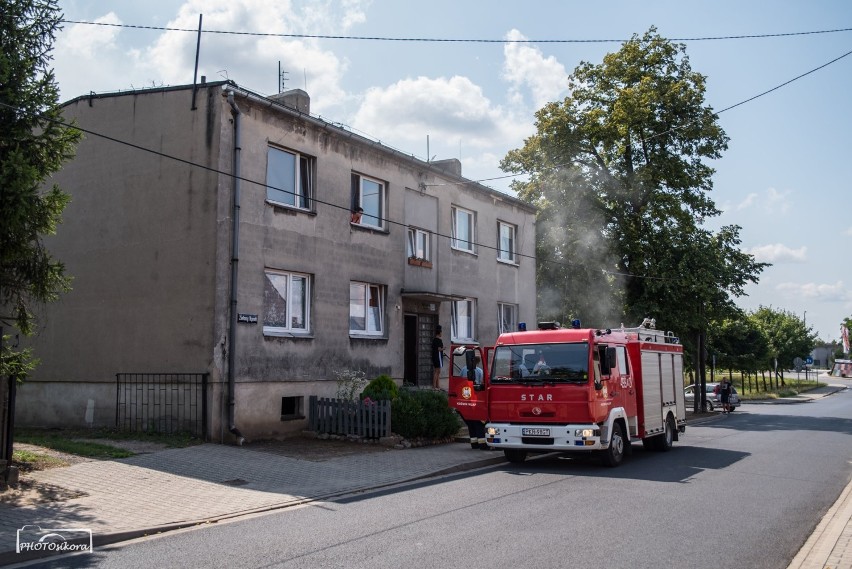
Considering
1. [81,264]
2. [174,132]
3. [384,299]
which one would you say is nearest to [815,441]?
[384,299]

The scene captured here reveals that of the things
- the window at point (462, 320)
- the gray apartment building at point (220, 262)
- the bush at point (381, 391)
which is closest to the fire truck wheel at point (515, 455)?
the bush at point (381, 391)

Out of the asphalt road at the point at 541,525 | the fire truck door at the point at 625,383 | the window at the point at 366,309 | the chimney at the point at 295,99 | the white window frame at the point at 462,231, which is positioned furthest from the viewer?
the white window frame at the point at 462,231

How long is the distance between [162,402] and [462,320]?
10.9 meters

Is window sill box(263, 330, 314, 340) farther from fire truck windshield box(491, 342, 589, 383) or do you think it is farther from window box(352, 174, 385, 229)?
fire truck windshield box(491, 342, 589, 383)

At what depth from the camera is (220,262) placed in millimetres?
15148

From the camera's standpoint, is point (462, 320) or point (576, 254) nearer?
point (462, 320)

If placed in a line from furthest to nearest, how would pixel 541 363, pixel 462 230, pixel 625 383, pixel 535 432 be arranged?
1. pixel 462 230
2. pixel 625 383
3. pixel 541 363
4. pixel 535 432

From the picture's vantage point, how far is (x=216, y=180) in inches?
606

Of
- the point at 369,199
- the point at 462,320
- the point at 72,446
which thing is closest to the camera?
the point at 72,446

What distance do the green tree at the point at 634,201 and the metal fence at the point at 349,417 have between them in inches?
754

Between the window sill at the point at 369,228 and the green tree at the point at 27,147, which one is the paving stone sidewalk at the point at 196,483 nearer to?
the green tree at the point at 27,147

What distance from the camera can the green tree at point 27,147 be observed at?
378 inches

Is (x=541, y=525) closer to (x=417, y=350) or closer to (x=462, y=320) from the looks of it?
(x=417, y=350)

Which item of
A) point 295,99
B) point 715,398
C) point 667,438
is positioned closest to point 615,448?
point 667,438
